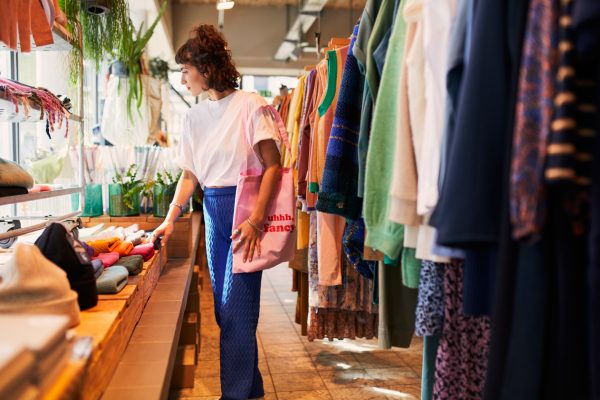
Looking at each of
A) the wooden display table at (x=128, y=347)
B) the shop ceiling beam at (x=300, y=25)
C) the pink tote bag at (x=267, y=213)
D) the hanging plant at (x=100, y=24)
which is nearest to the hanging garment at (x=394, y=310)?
the pink tote bag at (x=267, y=213)

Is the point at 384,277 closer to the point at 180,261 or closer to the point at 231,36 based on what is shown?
the point at 180,261

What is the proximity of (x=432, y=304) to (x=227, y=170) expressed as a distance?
129 cm

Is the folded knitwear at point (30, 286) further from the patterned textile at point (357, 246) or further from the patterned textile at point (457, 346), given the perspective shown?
the patterned textile at point (357, 246)

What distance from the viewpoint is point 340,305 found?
2736mm

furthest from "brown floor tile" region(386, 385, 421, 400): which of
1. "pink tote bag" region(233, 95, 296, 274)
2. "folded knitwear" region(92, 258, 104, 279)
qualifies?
"folded knitwear" region(92, 258, 104, 279)

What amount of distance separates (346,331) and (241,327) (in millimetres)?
567

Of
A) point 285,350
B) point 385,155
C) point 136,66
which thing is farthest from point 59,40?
point 136,66

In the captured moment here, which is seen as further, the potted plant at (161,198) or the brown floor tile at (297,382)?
the potted plant at (161,198)

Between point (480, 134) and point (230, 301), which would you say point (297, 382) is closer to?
point (230, 301)

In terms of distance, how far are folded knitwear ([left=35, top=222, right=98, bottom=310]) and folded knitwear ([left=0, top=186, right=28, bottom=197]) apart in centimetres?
28

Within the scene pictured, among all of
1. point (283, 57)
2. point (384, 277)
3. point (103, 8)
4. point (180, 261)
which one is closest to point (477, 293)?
point (384, 277)

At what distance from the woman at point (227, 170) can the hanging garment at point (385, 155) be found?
→ 36.8 inches

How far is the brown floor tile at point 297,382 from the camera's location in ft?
10.0

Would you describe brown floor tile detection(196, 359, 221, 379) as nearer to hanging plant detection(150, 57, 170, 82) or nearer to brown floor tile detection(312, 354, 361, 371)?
brown floor tile detection(312, 354, 361, 371)
